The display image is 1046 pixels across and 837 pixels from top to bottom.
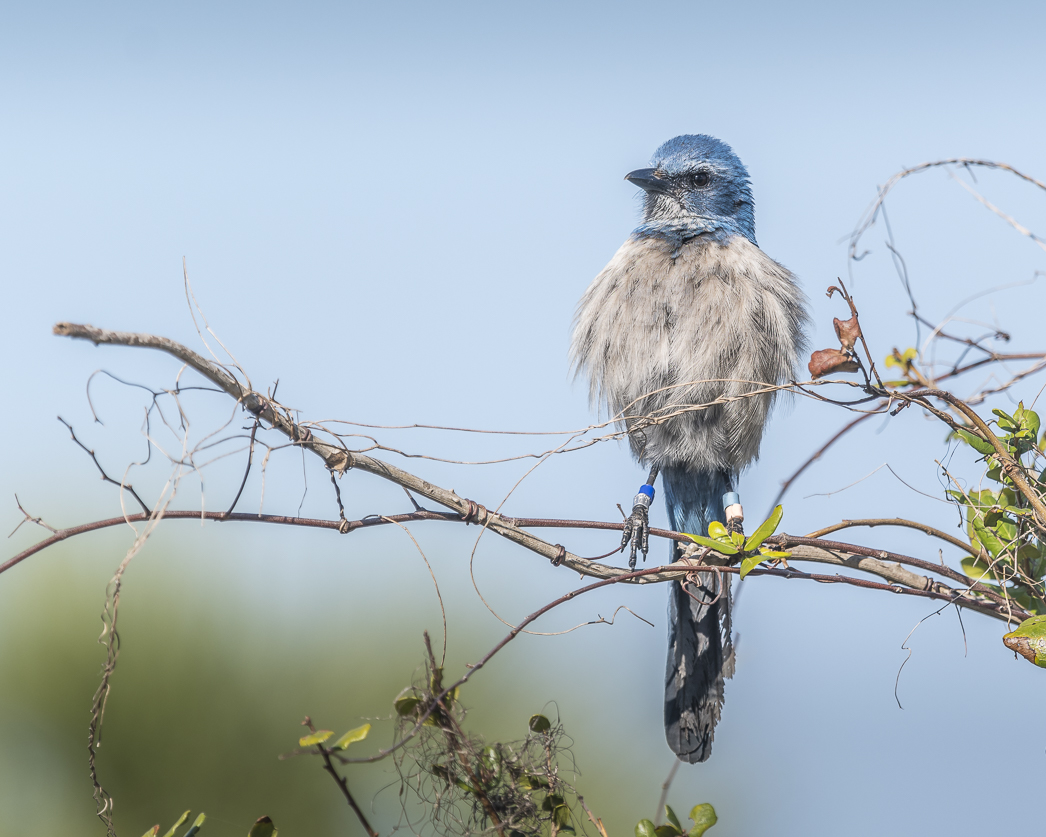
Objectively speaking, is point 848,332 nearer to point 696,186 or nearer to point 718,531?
point 718,531

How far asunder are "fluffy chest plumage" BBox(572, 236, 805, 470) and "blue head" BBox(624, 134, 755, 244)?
5.7 inches

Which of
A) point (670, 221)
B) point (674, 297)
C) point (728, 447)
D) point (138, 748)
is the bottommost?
point (138, 748)

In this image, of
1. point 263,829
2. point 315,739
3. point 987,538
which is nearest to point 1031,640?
point 987,538

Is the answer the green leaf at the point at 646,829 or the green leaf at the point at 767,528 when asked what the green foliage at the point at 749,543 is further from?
the green leaf at the point at 646,829

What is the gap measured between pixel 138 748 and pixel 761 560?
3.06m

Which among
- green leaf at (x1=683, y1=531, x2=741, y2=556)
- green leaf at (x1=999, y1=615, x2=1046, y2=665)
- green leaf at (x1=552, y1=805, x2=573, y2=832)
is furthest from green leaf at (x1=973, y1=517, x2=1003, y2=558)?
green leaf at (x1=552, y1=805, x2=573, y2=832)

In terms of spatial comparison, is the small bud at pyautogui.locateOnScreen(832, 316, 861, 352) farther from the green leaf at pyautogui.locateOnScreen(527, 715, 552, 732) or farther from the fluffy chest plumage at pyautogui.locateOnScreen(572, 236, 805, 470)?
the fluffy chest plumage at pyautogui.locateOnScreen(572, 236, 805, 470)

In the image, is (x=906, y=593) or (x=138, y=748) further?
(x=138, y=748)

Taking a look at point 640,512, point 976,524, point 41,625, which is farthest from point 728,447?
point 41,625

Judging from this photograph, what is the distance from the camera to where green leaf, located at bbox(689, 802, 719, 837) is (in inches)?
62.7

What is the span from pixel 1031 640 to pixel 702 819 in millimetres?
673

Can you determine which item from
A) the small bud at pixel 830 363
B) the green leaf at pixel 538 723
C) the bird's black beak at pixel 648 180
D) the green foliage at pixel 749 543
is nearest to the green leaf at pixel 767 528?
the green foliage at pixel 749 543

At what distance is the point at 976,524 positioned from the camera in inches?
75.2

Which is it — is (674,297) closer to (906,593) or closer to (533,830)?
(906,593)
